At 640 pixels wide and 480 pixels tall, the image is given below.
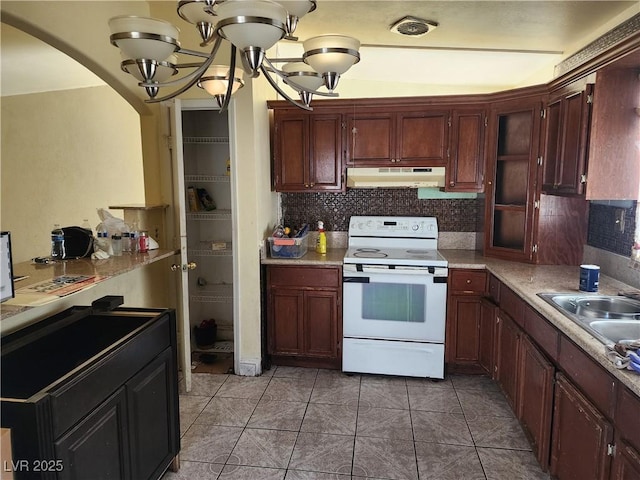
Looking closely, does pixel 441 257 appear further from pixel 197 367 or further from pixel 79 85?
pixel 79 85

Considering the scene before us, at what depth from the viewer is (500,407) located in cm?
287

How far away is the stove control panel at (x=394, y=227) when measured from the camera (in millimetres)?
3682

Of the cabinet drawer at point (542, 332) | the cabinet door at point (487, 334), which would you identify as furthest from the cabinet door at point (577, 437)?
the cabinet door at point (487, 334)

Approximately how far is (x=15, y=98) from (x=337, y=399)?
3.82 metres

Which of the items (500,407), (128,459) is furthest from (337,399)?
(128,459)

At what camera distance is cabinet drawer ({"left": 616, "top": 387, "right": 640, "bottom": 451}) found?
136cm

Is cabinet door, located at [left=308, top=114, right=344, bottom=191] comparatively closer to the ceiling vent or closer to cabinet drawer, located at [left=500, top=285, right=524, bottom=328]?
the ceiling vent

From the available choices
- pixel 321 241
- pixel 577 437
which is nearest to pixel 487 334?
pixel 577 437

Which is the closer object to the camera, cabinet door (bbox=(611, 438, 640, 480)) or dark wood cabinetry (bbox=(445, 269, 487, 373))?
cabinet door (bbox=(611, 438, 640, 480))

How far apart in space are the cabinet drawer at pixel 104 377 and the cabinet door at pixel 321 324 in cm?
142

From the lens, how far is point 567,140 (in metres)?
2.60

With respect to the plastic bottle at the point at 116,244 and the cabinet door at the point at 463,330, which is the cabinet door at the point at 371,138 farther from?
the plastic bottle at the point at 116,244

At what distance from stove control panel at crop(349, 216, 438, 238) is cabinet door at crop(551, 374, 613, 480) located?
6.19 ft

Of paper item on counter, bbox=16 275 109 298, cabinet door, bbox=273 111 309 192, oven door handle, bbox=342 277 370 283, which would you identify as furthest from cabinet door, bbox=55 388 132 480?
cabinet door, bbox=273 111 309 192
